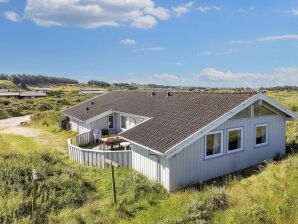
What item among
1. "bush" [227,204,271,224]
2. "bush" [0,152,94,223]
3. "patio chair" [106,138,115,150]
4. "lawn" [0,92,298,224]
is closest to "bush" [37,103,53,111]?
"patio chair" [106,138,115,150]

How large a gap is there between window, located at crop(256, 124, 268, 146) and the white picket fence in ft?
24.1

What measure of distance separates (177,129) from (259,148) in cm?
530

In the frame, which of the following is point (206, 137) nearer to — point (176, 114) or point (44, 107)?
point (176, 114)

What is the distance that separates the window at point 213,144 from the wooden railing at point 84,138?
43.1 feet

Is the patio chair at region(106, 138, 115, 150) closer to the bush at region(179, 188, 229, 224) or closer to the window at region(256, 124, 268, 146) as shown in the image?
the window at region(256, 124, 268, 146)

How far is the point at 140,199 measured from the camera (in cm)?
1174

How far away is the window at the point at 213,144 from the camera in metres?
14.7

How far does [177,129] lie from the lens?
49.4 ft

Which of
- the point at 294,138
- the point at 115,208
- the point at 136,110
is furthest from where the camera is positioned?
the point at 136,110

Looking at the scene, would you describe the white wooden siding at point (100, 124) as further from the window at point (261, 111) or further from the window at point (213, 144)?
the window at point (261, 111)

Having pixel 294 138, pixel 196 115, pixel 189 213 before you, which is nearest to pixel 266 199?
pixel 189 213

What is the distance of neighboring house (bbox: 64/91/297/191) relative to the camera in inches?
541

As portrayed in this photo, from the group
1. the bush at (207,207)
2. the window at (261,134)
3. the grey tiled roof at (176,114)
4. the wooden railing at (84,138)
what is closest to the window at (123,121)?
the grey tiled roof at (176,114)

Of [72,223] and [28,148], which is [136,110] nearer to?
[28,148]
